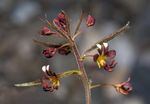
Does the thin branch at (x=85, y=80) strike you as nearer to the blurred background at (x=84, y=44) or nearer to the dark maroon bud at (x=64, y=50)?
the dark maroon bud at (x=64, y=50)

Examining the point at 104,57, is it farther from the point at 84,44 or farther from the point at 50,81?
the point at 84,44

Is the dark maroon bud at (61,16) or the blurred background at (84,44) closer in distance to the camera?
the dark maroon bud at (61,16)

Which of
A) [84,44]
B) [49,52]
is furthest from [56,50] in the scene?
[84,44]

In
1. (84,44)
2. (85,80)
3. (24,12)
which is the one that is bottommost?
(84,44)

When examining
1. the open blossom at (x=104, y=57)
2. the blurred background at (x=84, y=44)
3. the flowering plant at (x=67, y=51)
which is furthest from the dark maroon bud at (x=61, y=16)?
the blurred background at (x=84, y=44)

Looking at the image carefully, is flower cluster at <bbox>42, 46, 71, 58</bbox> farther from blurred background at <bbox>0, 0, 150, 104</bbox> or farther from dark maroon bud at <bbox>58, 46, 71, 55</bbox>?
blurred background at <bbox>0, 0, 150, 104</bbox>

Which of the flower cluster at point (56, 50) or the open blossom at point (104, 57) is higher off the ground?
the flower cluster at point (56, 50)
